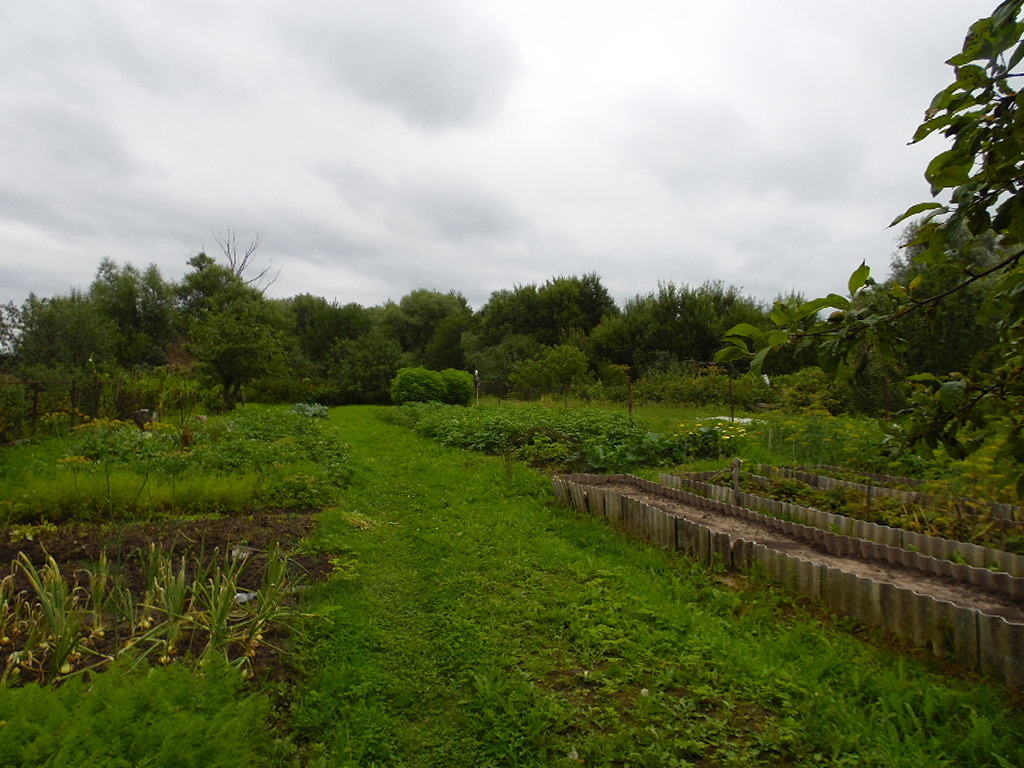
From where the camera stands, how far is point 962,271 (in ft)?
5.12

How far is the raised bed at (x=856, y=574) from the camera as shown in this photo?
319 centimetres

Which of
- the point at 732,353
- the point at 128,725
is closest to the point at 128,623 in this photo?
the point at 128,725

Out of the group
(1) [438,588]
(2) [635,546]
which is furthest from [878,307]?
(2) [635,546]

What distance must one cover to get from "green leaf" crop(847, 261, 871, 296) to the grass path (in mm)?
2196

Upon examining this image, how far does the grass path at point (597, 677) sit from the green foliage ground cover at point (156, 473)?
206 cm

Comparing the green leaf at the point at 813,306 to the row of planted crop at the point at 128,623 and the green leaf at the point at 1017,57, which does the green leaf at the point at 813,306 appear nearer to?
the green leaf at the point at 1017,57

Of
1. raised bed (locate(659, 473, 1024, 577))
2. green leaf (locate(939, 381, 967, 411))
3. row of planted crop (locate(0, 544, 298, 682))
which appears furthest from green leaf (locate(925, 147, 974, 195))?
raised bed (locate(659, 473, 1024, 577))

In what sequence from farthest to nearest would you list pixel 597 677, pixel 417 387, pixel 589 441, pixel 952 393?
pixel 417 387, pixel 589 441, pixel 597 677, pixel 952 393

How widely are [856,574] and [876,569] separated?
0.45 metres

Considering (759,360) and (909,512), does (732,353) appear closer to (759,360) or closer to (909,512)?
(759,360)

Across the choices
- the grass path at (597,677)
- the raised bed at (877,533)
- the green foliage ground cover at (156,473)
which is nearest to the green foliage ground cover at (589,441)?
the raised bed at (877,533)

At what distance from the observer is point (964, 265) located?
1584 mm

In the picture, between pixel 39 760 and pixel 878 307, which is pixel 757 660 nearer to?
pixel 878 307

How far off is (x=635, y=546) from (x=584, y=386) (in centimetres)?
1663
